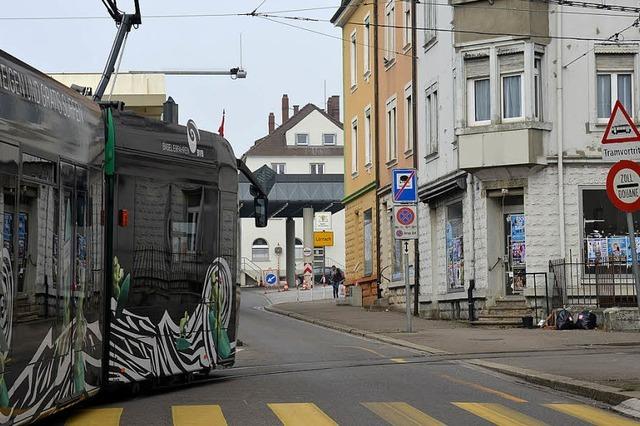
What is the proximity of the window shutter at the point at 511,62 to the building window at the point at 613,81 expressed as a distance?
1.89 metres

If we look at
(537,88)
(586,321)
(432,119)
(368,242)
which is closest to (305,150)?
(368,242)

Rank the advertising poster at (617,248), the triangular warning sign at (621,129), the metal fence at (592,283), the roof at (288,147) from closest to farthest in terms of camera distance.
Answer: the triangular warning sign at (621,129) → the metal fence at (592,283) → the advertising poster at (617,248) → the roof at (288,147)

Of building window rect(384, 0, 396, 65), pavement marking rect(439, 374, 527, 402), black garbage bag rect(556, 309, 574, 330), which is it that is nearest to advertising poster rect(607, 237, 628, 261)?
black garbage bag rect(556, 309, 574, 330)

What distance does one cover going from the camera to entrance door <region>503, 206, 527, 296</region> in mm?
30203

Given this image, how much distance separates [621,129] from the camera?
13109 mm

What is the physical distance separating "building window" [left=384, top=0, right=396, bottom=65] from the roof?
66.1 m

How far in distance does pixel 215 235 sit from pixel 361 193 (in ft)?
104

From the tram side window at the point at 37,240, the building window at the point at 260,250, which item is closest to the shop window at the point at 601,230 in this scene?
the tram side window at the point at 37,240

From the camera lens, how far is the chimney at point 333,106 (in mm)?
115188

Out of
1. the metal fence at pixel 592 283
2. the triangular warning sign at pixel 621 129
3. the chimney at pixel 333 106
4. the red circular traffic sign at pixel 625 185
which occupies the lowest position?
the metal fence at pixel 592 283

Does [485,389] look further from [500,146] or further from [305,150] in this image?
[305,150]

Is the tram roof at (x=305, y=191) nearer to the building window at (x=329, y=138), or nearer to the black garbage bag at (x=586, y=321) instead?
the building window at (x=329, y=138)

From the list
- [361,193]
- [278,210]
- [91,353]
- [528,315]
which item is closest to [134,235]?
[91,353]

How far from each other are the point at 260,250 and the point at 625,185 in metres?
90.7
